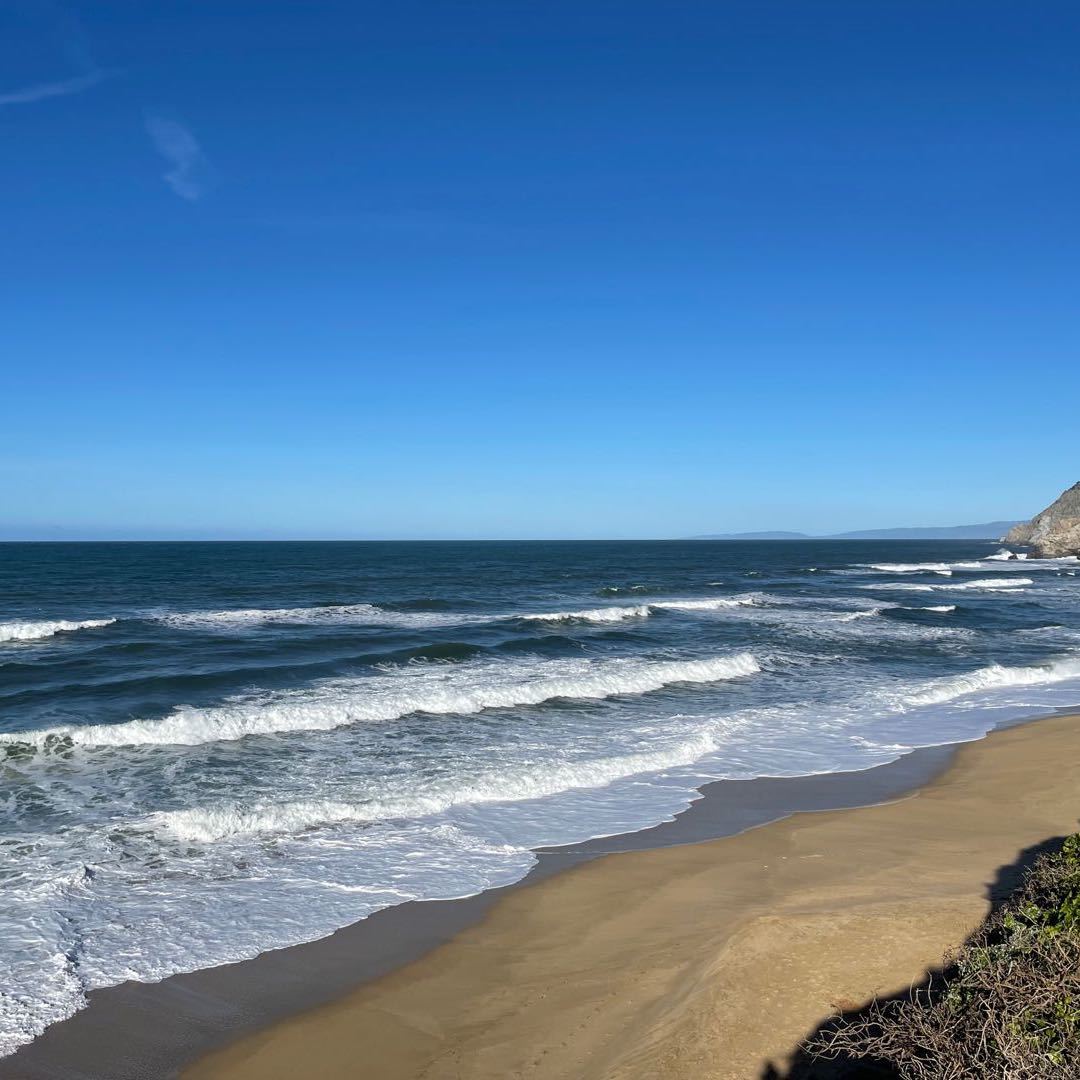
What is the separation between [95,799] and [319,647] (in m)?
13.6

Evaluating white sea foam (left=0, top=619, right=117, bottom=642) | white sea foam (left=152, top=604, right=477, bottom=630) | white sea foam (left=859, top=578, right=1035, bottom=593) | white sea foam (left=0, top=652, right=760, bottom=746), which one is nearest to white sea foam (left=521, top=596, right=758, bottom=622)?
white sea foam (left=152, top=604, right=477, bottom=630)

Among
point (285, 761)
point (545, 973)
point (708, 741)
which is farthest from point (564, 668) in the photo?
point (545, 973)

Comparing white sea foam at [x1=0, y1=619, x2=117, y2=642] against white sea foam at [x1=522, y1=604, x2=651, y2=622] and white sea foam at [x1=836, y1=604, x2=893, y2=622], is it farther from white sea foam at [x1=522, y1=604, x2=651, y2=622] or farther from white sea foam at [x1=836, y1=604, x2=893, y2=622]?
white sea foam at [x1=836, y1=604, x2=893, y2=622]

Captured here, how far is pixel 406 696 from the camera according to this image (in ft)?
60.8

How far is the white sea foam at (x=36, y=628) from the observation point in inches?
1059

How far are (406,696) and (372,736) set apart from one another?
2.87 metres

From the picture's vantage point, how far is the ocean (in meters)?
8.50

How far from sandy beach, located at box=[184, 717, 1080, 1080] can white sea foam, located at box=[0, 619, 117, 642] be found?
2444 centimetres

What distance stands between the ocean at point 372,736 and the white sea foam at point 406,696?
0.26ft

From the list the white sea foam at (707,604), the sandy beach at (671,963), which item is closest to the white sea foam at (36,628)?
the white sea foam at (707,604)

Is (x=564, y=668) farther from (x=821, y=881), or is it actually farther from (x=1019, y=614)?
(x=1019, y=614)

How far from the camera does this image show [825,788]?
12.9 meters

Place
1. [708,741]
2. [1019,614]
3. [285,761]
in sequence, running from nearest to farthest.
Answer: [285,761], [708,741], [1019,614]

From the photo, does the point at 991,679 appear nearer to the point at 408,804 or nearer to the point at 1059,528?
the point at 408,804
